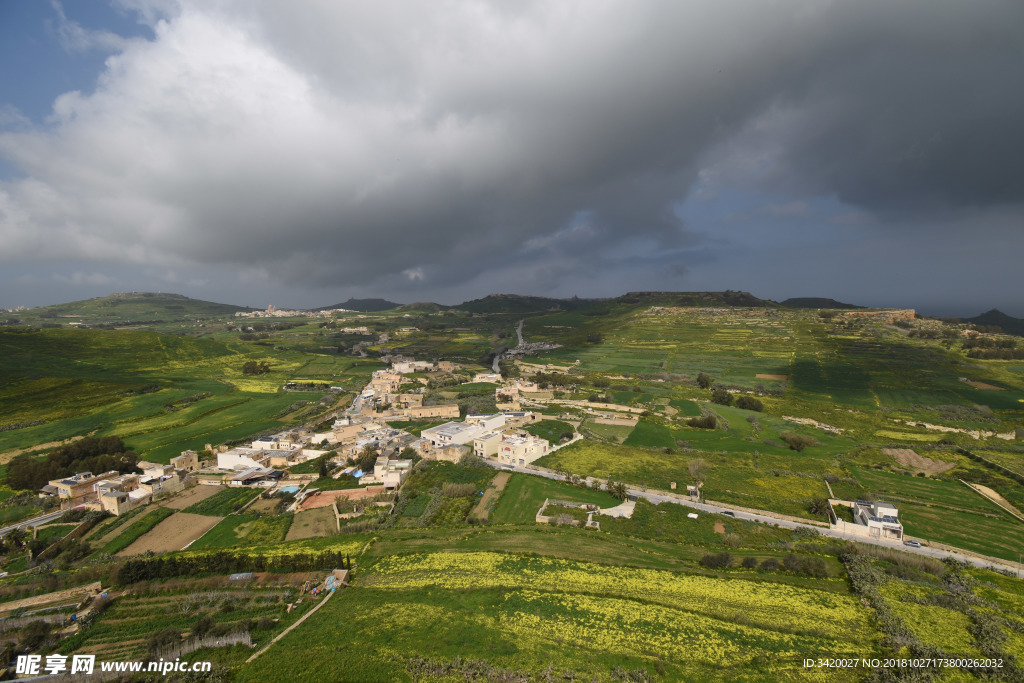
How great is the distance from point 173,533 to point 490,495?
26.9 m

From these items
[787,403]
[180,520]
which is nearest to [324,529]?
[180,520]

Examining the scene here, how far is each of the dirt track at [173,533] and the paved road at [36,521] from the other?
34.2ft

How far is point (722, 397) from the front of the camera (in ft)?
242

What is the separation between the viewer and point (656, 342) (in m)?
124

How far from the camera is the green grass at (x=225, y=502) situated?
38.0 m

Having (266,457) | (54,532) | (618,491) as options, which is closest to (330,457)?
(266,457)

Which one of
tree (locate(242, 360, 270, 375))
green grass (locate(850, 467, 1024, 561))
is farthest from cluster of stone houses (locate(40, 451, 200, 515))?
green grass (locate(850, 467, 1024, 561))

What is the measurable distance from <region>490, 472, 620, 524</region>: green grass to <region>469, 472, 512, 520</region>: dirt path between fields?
1.80 feet

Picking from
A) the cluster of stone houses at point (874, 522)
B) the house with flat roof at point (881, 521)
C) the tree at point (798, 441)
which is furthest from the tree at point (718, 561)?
the tree at point (798, 441)

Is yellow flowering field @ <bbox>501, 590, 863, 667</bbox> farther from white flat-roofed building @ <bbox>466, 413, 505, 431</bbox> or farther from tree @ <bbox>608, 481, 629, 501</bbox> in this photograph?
white flat-roofed building @ <bbox>466, 413, 505, 431</bbox>

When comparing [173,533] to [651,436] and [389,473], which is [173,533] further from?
[651,436]

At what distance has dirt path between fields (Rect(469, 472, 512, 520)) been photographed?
122 feet

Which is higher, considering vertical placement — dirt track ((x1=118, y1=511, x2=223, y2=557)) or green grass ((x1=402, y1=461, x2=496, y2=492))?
green grass ((x1=402, y1=461, x2=496, y2=492))

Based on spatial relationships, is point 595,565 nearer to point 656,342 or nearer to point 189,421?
point 189,421
